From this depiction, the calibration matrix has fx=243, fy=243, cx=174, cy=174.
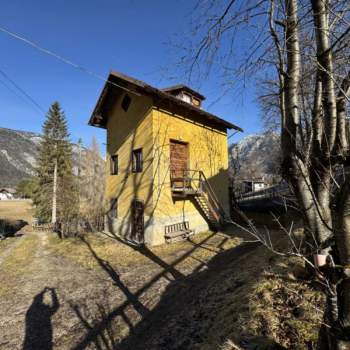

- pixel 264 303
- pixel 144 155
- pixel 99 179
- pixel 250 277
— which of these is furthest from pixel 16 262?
pixel 99 179

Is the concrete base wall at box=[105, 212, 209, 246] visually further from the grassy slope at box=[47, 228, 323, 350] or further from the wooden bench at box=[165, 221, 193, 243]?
the grassy slope at box=[47, 228, 323, 350]

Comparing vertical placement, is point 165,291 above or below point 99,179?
below

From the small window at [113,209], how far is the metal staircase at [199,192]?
14.7ft

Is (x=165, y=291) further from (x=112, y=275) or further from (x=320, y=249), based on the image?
(x=320, y=249)

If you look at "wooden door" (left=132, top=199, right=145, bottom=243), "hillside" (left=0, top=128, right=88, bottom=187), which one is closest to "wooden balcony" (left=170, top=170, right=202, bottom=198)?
"wooden door" (left=132, top=199, right=145, bottom=243)

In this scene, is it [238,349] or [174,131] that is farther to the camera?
[174,131]

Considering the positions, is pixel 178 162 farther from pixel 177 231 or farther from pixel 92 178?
pixel 92 178

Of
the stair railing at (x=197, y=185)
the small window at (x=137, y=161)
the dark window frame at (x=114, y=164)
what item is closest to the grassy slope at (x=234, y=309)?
the stair railing at (x=197, y=185)

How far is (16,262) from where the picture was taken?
1129cm

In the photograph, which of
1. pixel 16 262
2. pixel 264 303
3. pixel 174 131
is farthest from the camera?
pixel 174 131

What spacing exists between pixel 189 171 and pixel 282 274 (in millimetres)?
9608

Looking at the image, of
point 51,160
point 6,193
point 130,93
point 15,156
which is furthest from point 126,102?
point 15,156

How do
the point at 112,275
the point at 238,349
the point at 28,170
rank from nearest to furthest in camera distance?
the point at 238,349
the point at 112,275
the point at 28,170

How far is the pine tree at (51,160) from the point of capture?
3062cm
